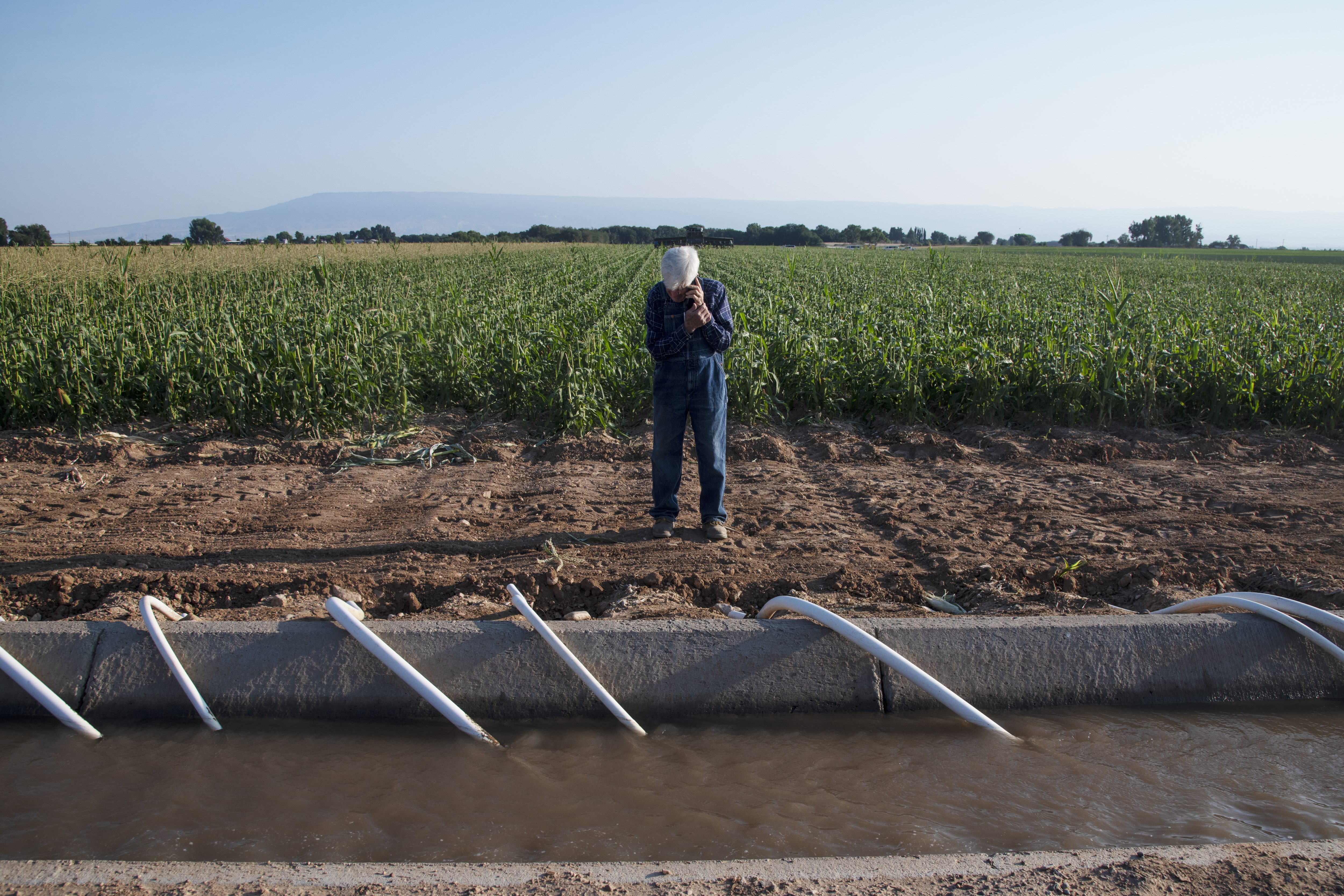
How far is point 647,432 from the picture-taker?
650 cm

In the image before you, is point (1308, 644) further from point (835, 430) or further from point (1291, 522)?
point (835, 430)

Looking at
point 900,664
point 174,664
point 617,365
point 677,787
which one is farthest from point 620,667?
point 617,365

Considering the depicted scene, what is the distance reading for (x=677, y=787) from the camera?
8.10ft

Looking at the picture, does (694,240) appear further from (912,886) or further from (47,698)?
(912,886)

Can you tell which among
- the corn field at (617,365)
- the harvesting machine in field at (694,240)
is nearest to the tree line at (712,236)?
the harvesting machine in field at (694,240)

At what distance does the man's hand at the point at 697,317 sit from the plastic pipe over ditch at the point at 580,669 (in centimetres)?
176

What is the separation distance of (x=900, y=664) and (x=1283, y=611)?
1656 mm

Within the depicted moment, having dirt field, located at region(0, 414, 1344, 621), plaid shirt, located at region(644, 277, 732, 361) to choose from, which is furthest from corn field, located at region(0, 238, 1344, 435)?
plaid shirt, located at region(644, 277, 732, 361)

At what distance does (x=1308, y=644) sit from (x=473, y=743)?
3.21 metres

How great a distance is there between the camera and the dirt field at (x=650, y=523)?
3.55 m

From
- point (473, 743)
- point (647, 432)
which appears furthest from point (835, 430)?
point (473, 743)

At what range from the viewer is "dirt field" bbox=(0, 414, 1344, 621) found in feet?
11.6

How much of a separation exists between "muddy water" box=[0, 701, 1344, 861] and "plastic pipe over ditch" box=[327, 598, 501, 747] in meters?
0.08

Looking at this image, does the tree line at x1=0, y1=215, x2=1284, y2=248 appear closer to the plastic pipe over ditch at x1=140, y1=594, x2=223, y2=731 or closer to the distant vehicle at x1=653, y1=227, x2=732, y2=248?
the distant vehicle at x1=653, y1=227, x2=732, y2=248
